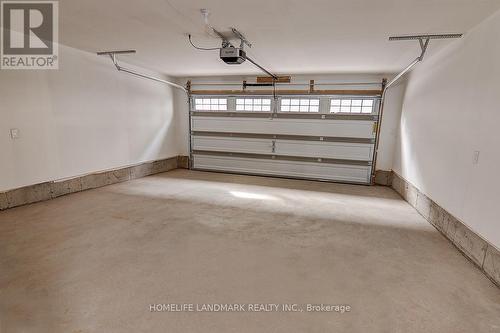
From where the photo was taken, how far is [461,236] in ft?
8.57

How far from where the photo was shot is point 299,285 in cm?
198

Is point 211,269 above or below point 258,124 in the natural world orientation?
below

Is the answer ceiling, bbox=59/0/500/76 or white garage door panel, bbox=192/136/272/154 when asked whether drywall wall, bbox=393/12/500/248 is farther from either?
white garage door panel, bbox=192/136/272/154

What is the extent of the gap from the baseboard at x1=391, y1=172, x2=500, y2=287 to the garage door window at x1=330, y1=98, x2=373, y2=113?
201 cm

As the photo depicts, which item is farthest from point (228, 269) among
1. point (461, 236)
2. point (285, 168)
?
point (285, 168)

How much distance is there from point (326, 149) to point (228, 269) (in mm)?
4198

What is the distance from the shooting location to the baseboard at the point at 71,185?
3.41 meters

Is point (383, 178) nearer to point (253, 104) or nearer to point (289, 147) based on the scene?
point (289, 147)

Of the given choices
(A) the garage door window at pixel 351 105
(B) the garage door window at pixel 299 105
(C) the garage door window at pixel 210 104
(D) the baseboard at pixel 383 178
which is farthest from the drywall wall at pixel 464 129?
(C) the garage door window at pixel 210 104

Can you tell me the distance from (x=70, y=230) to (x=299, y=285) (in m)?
2.57

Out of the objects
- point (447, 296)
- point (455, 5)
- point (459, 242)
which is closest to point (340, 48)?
point (455, 5)

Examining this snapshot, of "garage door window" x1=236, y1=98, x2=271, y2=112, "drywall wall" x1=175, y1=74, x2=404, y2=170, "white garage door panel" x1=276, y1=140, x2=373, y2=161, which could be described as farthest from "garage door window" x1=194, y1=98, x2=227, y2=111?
"white garage door panel" x1=276, y1=140, x2=373, y2=161

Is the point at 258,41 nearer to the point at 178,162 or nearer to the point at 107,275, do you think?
the point at 107,275

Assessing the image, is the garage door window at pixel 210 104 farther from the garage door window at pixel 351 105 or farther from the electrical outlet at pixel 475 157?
the electrical outlet at pixel 475 157
